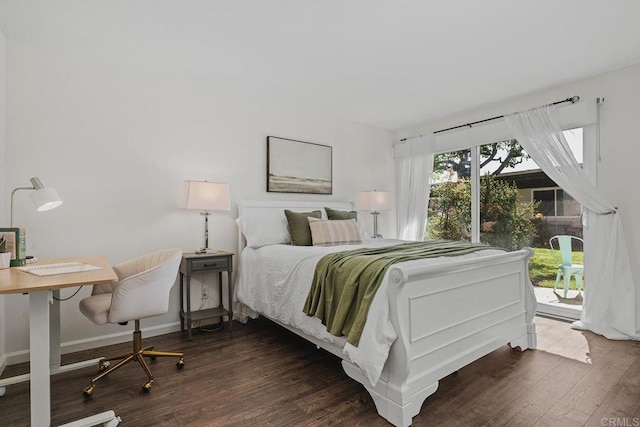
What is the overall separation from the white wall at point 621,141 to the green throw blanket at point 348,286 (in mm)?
1967

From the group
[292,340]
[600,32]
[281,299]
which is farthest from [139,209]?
[600,32]

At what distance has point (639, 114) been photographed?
3094mm

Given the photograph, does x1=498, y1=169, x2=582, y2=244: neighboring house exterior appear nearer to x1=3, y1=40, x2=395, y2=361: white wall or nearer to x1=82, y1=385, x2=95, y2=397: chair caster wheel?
x1=3, y1=40, x2=395, y2=361: white wall

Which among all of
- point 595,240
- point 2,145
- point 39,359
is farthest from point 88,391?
point 595,240

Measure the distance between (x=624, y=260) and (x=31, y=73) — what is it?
5.36 meters

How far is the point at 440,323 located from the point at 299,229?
1773 millimetres

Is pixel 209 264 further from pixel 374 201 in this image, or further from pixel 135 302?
pixel 374 201

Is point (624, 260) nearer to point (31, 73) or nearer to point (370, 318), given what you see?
point (370, 318)

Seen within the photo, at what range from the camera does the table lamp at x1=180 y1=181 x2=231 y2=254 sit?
310 centimetres

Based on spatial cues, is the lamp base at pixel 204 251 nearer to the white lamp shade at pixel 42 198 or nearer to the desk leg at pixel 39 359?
the white lamp shade at pixel 42 198

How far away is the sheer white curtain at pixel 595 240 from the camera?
310 cm

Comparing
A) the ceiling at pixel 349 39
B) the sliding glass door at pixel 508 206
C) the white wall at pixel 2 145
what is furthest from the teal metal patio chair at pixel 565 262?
the white wall at pixel 2 145

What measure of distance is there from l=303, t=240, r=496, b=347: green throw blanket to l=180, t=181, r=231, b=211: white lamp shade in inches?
52.0

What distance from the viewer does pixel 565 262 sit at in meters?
3.69
